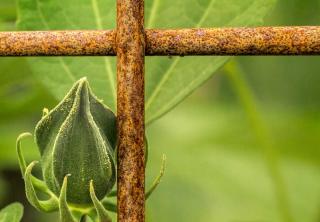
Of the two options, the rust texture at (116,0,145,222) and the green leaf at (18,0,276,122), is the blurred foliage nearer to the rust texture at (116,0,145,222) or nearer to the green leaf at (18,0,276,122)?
the green leaf at (18,0,276,122)

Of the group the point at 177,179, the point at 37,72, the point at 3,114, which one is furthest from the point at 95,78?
the point at 177,179

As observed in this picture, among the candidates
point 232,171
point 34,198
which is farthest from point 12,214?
point 232,171

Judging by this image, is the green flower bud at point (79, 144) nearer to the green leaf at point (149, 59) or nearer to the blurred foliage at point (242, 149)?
the green leaf at point (149, 59)

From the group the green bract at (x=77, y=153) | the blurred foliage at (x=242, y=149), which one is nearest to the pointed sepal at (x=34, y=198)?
the green bract at (x=77, y=153)

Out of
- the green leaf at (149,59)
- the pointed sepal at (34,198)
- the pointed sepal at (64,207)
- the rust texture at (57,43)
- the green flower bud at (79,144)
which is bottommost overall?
the pointed sepal at (64,207)

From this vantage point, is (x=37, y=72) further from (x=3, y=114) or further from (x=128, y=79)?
(x=3, y=114)

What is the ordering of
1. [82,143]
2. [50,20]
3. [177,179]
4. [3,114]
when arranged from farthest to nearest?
1. [177,179]
2. [3,114]
3. [50,20]
4. [82,143]

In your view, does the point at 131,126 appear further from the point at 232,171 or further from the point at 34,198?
the point at 232,171
